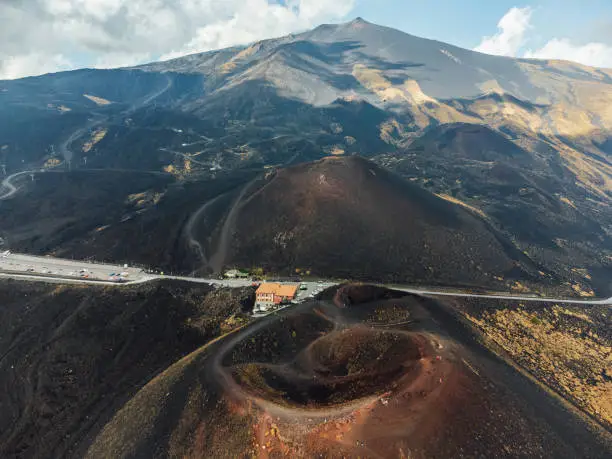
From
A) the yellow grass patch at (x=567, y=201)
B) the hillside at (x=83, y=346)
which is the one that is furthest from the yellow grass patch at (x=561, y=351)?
the yellow grass patch at (x=567, y=201)

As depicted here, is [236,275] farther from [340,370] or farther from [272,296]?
[340,370]

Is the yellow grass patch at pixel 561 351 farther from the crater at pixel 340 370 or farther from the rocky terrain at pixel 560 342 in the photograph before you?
the crater at pixel 340 370

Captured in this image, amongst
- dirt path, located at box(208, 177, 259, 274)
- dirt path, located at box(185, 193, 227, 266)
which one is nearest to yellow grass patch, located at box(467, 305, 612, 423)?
dirt path, located at box(208, 177, 259, 274)

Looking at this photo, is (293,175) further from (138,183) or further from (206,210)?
(138,183)

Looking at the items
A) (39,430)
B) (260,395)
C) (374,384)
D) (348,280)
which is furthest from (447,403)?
(39,430)

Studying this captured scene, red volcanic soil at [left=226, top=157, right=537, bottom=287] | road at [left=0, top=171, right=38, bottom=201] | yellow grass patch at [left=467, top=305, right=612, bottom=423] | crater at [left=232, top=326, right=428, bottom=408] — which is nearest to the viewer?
crater at [left=232, top=326, right=428, bottom=408]

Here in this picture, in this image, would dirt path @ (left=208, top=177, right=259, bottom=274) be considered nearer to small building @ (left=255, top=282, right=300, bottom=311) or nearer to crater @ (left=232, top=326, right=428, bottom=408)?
small building @ (left=255, top=282, right=300, bottom=311)

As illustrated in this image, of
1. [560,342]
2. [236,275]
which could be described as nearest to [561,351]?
[560,342]
